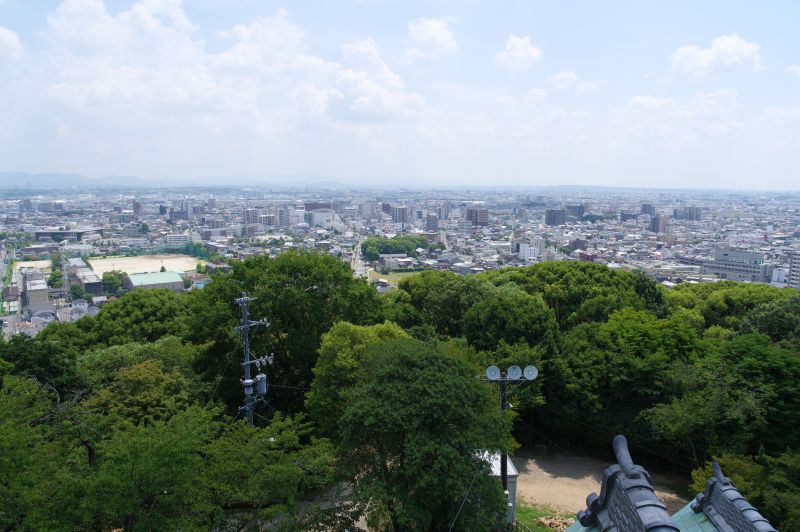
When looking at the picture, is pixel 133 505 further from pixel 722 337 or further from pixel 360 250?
pixel 360 250

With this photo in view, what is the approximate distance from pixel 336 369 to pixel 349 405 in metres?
2.34

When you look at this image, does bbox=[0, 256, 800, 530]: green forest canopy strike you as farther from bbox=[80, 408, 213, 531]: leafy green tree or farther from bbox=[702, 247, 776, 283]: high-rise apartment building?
bbox=[702, 247, 776, 283]: high-rise apartment building

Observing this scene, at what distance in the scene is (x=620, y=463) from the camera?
359cm

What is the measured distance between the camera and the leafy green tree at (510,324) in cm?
1508

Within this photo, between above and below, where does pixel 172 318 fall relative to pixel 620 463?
below

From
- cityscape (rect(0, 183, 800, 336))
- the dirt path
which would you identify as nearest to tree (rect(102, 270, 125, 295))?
cityscape (rect(0, 183, 800, 336))

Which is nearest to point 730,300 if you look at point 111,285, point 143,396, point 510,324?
point 510,324

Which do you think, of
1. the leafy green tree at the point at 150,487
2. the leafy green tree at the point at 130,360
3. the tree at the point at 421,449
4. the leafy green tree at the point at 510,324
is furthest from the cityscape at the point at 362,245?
the leafy green tree at the point at 150,487

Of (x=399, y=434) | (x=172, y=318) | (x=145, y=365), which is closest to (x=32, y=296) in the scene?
(x=172, y=318)

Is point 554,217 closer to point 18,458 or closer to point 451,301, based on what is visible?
point 451,301

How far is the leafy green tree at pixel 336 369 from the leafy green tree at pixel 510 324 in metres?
4.76

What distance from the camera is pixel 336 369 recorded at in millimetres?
10867

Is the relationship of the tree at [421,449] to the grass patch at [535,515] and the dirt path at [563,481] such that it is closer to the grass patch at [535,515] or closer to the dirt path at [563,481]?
the grass patch at [535,515]

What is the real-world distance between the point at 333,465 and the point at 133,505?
9.35 ft
